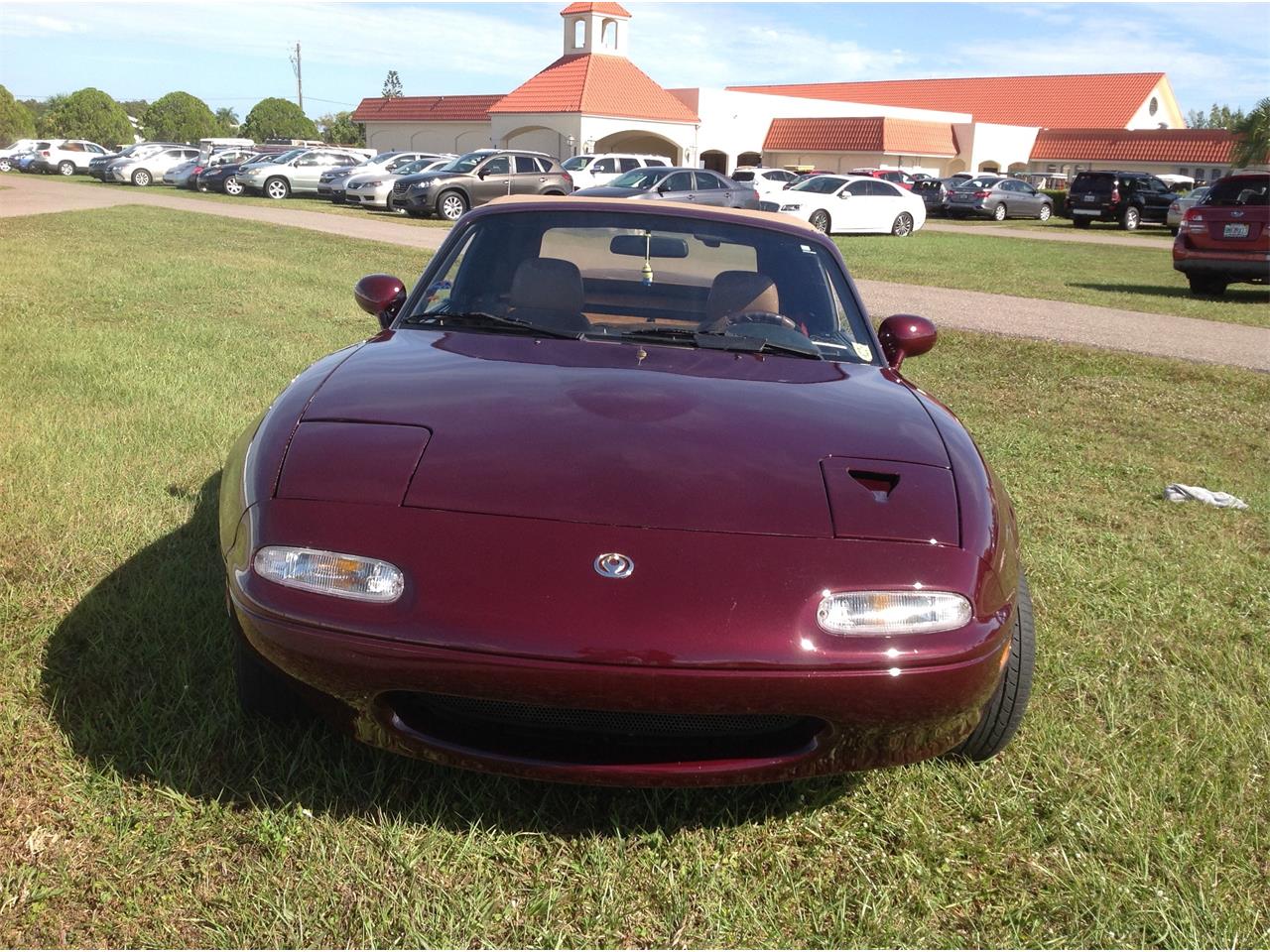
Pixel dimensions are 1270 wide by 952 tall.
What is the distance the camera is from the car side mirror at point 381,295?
400 centimetres

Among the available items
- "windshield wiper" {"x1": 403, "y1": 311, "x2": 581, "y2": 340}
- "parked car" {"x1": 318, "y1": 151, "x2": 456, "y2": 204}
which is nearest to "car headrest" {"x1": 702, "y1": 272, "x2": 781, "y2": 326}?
"windshield wiper" {"x1": 403, "y1": 311, "x2": 581, "y2": 340}

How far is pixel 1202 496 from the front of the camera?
5559mm

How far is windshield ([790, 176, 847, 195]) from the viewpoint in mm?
26281

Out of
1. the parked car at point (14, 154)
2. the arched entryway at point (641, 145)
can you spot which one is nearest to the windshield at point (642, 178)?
the arched entryway at point (641, 145)

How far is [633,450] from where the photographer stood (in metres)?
2.64

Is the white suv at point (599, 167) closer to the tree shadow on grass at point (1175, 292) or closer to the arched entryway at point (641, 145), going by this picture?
the tree shadow on grass at point (1175, 292)

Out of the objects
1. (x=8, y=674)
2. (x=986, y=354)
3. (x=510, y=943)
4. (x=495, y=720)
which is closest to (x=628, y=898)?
(x=510, y=943)

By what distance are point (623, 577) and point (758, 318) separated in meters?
1.67

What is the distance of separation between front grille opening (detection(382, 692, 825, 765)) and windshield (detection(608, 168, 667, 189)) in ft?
72.2

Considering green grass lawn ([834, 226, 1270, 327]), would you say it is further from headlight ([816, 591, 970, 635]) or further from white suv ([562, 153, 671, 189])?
headlight ([816, 591, 970, 635])

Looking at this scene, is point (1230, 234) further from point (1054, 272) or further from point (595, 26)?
point (595, 26)

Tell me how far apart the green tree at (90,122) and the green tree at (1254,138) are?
2640 inches

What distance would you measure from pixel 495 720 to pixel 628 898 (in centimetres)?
47

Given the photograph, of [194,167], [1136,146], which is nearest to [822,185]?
[194,167]
